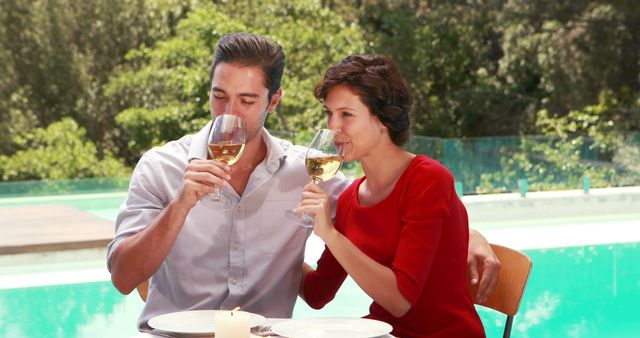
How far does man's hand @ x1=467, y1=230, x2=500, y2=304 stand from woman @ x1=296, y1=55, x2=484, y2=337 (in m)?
0.11

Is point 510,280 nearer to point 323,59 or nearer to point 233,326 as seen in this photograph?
point 233,326

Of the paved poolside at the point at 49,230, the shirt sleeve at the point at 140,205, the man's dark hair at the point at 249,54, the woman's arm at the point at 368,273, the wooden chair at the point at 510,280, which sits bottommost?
the paved poolside at the point at 49,230

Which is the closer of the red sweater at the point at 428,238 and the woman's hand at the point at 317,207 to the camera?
the woman's hand at the point at 317,207

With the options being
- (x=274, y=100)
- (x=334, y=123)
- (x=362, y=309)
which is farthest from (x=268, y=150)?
(x=362, y=309)

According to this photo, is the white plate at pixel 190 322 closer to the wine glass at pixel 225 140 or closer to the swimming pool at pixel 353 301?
the wine glass at pixel 225 140

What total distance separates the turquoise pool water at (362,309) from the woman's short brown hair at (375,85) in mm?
3051

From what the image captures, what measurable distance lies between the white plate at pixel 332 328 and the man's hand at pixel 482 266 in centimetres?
62

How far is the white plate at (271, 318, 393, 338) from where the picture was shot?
78.1 inches

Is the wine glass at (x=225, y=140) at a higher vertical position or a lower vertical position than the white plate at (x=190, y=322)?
higher

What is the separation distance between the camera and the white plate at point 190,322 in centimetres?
199

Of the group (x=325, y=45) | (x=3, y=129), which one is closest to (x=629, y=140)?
(x=325, y=45)

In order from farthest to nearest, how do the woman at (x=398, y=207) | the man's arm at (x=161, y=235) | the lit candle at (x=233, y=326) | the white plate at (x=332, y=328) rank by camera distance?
the woman at (x=398, y=207) < the man's arm at (x=161, y=235) < the white plate at (x=332, y=328) < the lit candle at (x=233, y=326)

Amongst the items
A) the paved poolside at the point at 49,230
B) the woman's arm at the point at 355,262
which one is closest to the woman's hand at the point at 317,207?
the woman's arm at the point at 355,262

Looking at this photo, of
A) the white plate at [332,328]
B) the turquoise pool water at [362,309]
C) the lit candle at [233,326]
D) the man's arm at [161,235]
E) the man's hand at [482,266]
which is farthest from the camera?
the turquoise pool water at [362,309]
